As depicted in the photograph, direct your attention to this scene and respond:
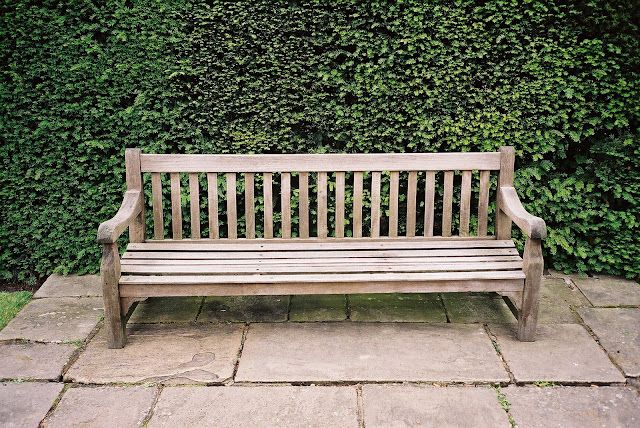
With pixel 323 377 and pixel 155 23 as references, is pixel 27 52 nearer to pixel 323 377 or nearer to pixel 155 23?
pixel 155 23

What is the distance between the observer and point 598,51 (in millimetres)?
4480

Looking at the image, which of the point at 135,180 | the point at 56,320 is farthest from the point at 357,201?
the point at 56,320

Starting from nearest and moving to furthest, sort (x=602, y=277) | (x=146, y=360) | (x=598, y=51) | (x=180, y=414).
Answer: (x=180, y=414) < (x=146, y=360) < (x=598, y=51) < (x=602, y=277)

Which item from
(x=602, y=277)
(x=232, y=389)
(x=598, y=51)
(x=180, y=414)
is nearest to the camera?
(x=180, y=414)

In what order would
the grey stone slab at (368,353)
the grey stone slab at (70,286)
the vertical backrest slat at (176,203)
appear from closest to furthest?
1. the grey stone slab at (368,353)
2. the vertical backrest slat at (176,203)
3. the grey stone slab at (70,286)

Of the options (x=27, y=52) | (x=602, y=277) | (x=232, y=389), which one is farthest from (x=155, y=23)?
(x=602, y=277)

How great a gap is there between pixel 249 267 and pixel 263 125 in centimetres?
129

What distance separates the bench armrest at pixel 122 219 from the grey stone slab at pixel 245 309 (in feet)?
2.93

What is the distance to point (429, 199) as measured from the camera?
4375 millimetres

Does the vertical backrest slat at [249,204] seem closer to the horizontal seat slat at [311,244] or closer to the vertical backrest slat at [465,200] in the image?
the horizontal seat slat at [311,244]

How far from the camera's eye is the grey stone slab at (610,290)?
178 inches

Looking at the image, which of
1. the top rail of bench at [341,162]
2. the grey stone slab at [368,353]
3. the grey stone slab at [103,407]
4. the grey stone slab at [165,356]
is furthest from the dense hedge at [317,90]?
the grey stone slab at [103,407]

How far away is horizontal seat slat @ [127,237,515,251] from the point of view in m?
4.24

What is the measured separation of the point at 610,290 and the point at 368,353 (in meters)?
2.28
